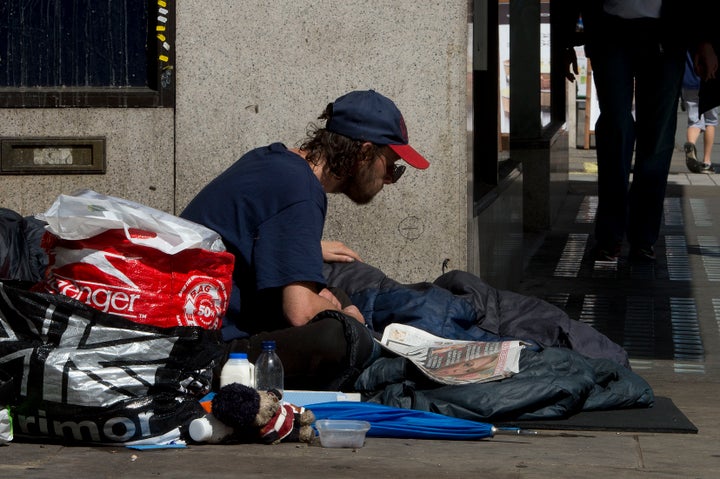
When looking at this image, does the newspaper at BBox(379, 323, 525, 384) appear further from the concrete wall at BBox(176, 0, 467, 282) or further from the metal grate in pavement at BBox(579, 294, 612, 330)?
the metal grate in pavement at BBox(579, 294, 612, 330)

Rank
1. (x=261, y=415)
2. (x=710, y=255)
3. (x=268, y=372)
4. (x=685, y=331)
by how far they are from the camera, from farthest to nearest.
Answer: (x=710, y=255), (x=685, y=331), (x=268, y=372), (x=261, y=415)

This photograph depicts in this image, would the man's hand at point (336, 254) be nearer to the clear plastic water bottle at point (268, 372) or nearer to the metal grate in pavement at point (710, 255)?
the clear plastic water bottle at point (268, 372)

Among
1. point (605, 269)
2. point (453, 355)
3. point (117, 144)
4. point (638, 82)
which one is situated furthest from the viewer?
point (605, 269)

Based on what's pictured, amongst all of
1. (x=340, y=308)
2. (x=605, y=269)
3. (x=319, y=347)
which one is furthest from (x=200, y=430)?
(x=605, y=269)

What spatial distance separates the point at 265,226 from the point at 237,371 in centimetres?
50

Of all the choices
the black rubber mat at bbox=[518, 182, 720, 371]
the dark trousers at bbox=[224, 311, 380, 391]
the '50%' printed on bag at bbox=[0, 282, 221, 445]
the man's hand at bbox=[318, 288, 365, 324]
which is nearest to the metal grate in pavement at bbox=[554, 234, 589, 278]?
the black rubber mat at bbox=[518, 182, 720, 371]

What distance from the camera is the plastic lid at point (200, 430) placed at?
3996 millimetres

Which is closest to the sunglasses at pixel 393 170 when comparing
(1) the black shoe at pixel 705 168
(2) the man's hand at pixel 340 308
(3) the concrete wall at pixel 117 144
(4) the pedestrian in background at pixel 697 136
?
(2) the man's hand at pixel 340 308

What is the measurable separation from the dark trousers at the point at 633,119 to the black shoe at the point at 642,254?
21cm

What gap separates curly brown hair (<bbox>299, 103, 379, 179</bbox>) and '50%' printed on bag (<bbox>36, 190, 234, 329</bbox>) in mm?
558

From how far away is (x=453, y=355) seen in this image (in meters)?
4.75

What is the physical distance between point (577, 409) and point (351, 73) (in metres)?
2.03

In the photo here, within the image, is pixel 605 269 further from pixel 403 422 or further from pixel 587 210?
pixel 403 422

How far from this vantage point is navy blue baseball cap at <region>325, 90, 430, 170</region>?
15.3 feet
